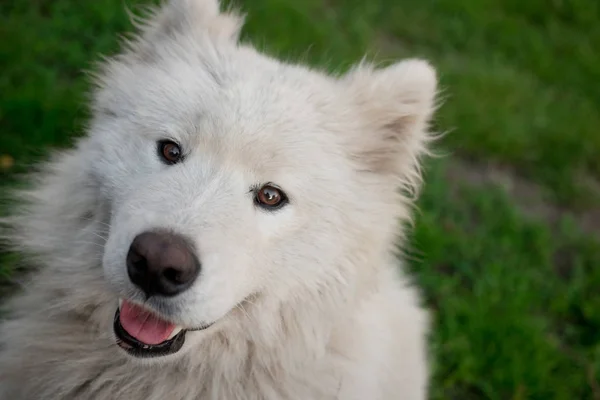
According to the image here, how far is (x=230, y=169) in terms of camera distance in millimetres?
2447

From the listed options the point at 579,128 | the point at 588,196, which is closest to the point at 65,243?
the point at 588,196

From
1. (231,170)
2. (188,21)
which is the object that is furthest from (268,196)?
(188,21)

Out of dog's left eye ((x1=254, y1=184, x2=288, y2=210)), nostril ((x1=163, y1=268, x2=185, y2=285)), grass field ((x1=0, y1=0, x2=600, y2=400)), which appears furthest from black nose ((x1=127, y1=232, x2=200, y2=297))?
grass field ((x1=0, y1=0, x2=600, y2=400))

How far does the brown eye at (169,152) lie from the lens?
8.21ft

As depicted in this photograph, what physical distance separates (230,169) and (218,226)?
27 cm

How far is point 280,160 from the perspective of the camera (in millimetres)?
2486

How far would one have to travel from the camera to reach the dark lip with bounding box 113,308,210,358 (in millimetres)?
2375

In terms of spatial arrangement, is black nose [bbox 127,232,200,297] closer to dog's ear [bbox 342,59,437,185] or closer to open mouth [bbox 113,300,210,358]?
open mouth [bbox 113,300,210,358]

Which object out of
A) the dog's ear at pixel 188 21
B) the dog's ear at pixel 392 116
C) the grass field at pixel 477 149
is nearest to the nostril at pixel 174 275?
the dog's ear at pixel 392 116

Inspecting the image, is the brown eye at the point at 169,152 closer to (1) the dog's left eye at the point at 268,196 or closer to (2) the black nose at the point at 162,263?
(1) the dog's left eye at the point at 268,196

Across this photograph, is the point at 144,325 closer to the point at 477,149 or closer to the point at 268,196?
the point at 268,196

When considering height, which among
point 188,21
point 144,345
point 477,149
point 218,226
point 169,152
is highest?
point 477,149

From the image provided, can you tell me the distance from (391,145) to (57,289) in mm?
1598

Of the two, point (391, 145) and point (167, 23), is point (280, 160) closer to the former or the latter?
point (391, 145)
